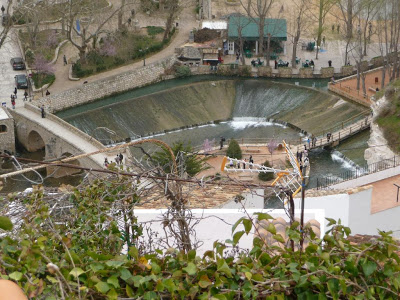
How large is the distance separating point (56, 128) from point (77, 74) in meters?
10.7

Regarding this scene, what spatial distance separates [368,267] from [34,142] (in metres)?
46.6

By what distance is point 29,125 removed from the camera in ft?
176

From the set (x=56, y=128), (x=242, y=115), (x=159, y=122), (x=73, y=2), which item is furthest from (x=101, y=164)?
(x=73, y=2)

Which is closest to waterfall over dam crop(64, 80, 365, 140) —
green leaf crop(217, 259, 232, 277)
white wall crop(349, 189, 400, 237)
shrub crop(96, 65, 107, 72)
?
shrub crop(96, 65, 107, 72)

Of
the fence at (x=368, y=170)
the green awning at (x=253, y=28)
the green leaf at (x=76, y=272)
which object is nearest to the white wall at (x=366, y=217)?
the fence at (x=368, y=170)

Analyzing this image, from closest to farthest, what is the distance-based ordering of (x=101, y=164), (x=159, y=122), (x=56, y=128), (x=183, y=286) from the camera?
(x=183, y=286), (x=101, y=164), (x=56, y=128), (x=159, y=122)

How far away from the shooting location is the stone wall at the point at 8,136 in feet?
177

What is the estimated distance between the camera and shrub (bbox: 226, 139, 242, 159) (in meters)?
49.0

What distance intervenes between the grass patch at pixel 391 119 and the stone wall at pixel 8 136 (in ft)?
76.3

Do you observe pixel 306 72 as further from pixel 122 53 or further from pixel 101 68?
pixel 101 68

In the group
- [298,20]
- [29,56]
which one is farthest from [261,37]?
[29,56]

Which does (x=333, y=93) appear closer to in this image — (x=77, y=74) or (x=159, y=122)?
(x=159, y=122)

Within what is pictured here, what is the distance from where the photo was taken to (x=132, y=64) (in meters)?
64.6

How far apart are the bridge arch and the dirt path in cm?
523
